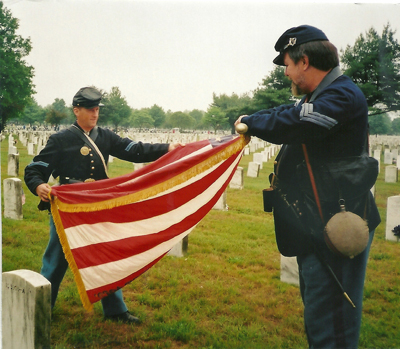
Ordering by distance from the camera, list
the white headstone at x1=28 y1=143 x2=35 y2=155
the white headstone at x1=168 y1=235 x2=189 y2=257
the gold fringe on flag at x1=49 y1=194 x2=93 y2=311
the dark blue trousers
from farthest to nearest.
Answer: the white headstone at x1=28 y1=143 x2=35 y2=155
the white headstone at x1=168 y1=235 x2=189 y2=257
the gold fringe on flag at x1=49 y1=194 x2=93 y2=311
the dark blue trousers

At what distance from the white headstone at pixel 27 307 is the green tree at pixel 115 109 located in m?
1.74

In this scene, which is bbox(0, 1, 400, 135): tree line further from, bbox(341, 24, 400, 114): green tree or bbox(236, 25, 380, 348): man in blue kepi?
bbox(236, 25, 380, 348): man in blue kepi

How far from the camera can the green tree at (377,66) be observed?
3.32 metres

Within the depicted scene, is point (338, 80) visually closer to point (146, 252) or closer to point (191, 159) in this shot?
point (191, 159)

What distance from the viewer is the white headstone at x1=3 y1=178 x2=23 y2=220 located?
4664 mm

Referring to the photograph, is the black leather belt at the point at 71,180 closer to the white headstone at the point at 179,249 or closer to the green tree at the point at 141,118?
the green tree at the point at 141,118

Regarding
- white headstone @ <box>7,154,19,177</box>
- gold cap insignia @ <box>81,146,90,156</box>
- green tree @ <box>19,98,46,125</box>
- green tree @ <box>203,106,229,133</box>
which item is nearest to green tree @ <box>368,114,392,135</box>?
green tree @ <box>203,106,229,133</box>

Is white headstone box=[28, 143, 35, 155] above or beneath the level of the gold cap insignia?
beneath

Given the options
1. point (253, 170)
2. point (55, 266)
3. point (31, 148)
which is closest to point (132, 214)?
point (55, 266)

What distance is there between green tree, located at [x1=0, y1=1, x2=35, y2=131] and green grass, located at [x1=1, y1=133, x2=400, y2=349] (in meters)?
1.21

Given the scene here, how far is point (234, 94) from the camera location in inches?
147

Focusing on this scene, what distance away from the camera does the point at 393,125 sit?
143 inches

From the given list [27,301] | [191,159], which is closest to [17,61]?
[191,159]

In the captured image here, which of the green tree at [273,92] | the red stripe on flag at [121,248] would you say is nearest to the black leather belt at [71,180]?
the red stripe on flag at [121,248]
